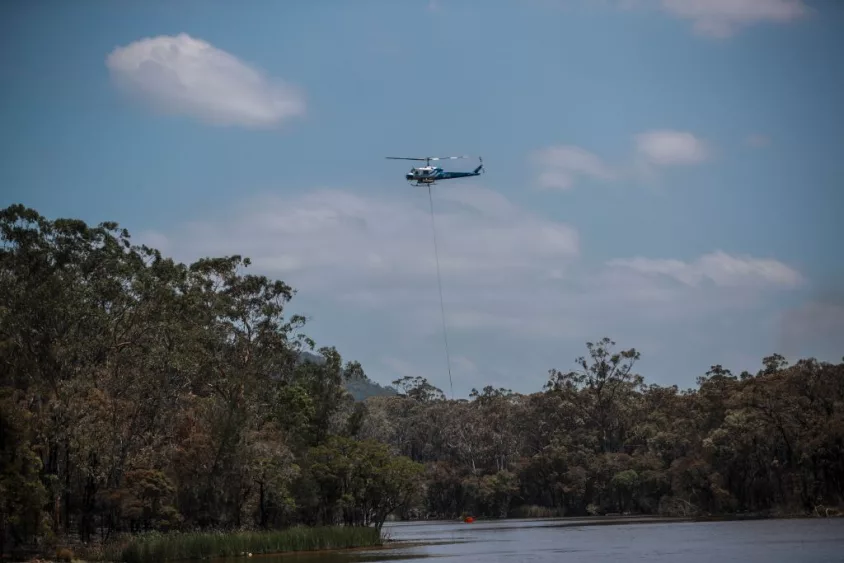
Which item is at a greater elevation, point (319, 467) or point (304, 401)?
point (304, 401)

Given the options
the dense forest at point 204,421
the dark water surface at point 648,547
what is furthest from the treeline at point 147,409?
the dark water surface at point 648,547

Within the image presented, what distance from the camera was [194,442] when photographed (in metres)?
56.8

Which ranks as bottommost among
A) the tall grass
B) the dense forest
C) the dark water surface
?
the dark water surface

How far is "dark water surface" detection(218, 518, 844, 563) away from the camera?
4272 cm

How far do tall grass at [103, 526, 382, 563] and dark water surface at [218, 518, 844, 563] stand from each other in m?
1.35

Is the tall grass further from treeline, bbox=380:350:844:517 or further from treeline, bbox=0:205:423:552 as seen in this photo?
treeline, bbox=380:350:844:517

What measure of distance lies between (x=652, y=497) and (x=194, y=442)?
207 ft

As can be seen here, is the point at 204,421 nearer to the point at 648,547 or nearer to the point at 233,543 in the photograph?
the point at 233,543

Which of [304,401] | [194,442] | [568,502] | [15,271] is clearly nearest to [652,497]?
[568,502]

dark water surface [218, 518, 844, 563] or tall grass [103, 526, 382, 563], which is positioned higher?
tall grass [103, 526, 382, 563]

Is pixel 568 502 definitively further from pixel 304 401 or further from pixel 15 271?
pixel 15 271

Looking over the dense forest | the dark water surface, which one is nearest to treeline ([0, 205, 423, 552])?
the dense forest

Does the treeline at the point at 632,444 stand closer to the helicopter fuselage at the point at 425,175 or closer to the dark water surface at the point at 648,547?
the dark water surface at the point at 648,547

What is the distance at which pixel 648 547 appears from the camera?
4997 cm
